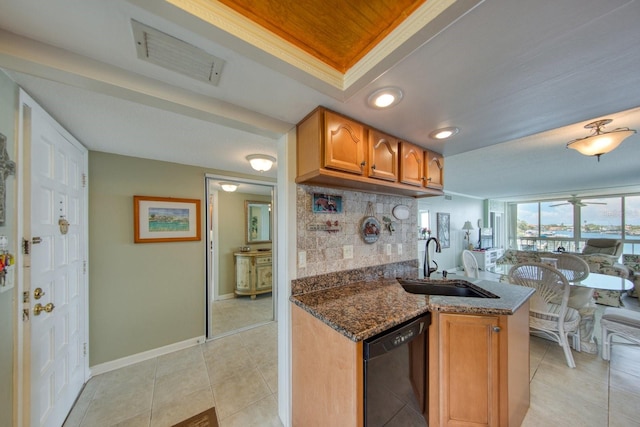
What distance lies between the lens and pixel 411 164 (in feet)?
6.24

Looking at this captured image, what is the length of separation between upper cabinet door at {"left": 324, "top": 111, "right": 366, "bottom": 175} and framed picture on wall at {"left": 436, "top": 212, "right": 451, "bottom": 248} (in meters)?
5.27

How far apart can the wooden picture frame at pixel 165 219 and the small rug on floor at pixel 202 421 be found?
5.48ft

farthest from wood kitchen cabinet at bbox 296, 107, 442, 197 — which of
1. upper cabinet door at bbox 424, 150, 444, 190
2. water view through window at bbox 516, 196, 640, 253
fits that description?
water view through window at bbox 516, 196, 640, 253

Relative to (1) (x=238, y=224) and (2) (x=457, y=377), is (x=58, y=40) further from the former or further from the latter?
(1) (x=238, y=224)

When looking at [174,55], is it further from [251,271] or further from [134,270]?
[251,271]

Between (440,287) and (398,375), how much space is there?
0.96m

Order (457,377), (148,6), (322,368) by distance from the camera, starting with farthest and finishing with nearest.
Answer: (457,377), (322,368), (148,6)

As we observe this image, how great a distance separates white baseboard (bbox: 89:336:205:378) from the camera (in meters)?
2.11

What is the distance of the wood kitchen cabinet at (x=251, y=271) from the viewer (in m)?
4.06

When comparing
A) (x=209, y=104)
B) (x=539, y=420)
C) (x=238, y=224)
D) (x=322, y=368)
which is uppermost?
(x=209, y=104)

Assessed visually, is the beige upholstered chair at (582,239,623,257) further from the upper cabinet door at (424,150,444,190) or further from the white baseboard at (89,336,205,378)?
the white baseboard at (89,336,205,378)

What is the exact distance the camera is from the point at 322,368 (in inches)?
47.2

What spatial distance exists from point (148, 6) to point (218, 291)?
13.9ft

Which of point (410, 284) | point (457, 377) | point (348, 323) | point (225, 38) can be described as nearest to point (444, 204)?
point (410, 284)
